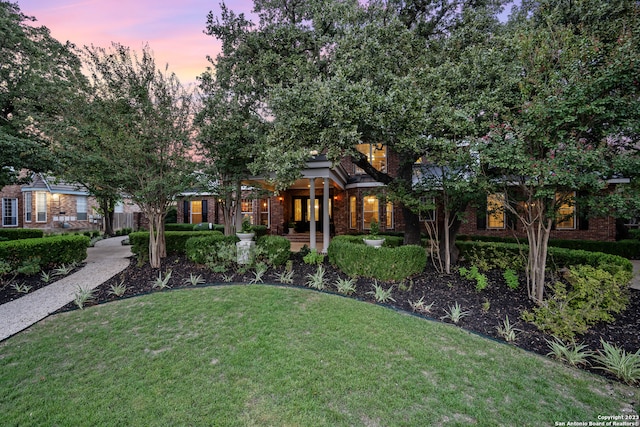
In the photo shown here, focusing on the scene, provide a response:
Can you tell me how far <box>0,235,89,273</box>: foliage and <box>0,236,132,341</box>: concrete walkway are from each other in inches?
21.6

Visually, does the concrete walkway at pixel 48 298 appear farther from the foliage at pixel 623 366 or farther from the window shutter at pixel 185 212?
the window shutter at pixel 185 212

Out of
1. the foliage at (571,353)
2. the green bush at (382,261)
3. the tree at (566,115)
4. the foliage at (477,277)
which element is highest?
the tree at (566,115)

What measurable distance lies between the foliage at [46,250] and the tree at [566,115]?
10782mm

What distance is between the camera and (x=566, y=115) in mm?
4082

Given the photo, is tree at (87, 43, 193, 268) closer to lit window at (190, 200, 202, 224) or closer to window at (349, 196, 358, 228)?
window at (349, 196, 358, 228)

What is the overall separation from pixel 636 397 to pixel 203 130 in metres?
8.83

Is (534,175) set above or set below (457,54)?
below

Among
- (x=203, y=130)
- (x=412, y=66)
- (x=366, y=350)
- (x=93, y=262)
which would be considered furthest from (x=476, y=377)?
(x=93, y=262)

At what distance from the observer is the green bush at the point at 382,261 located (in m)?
6.12

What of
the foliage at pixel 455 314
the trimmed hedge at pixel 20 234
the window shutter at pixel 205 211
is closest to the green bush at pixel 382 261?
the foliage at pixel 455 314

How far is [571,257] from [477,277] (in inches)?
104

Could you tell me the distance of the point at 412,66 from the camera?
6273mm

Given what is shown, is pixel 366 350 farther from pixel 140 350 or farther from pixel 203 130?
pixel 203 130

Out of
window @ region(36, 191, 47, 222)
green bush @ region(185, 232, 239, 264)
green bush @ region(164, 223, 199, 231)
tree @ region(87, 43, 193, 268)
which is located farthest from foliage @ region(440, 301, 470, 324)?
window @ region(36, 191, 47, 222)
